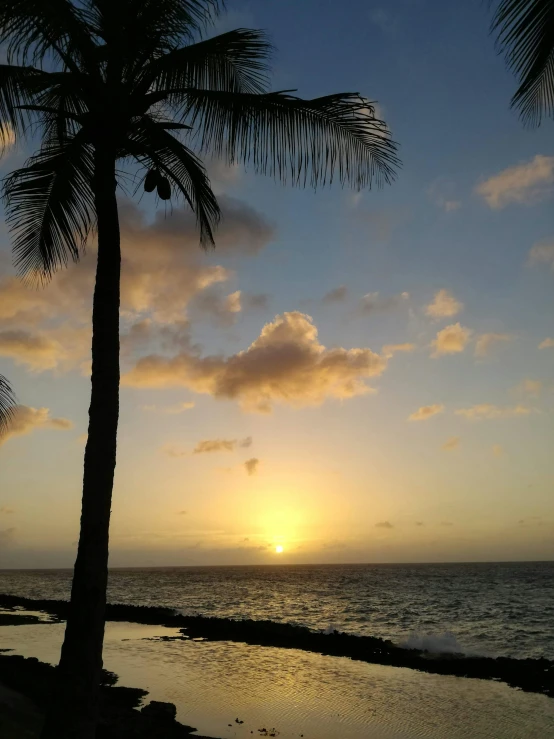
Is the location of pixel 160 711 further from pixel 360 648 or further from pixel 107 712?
pixel 360 648

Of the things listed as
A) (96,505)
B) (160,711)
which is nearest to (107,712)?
(160,711)

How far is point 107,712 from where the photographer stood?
13.4 m

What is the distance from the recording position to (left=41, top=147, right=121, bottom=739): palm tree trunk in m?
5.23

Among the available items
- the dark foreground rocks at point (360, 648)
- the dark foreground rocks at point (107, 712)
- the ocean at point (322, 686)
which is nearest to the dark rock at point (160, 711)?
the dark foreground rocks at point (107, 712)

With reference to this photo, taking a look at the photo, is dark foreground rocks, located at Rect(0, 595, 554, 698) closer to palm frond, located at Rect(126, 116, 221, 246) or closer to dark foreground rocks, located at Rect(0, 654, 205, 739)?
dark foreground rocks, located at Rect(0, 654, 205, 739)

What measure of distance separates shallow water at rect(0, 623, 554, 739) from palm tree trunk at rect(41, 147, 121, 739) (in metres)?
9.04

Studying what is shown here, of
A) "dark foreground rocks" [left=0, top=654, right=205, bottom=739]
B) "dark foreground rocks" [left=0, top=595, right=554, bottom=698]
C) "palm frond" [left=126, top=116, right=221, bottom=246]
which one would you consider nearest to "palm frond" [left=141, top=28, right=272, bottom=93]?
"palm frond" [left=126, top=116, right=221, bottom=246]

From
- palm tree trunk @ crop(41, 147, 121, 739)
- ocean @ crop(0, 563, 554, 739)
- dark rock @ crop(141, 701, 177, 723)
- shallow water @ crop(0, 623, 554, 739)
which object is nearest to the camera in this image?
palm tree trunk @ crop(41, 147, 121, 739)

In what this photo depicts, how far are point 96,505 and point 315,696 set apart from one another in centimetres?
1428

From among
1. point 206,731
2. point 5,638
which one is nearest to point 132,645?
point 5,638

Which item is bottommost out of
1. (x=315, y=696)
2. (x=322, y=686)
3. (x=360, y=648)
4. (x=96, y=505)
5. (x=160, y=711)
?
(x=360, y=648)

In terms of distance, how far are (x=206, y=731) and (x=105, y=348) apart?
10.5 m

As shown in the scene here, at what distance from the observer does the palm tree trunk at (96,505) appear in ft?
17.2

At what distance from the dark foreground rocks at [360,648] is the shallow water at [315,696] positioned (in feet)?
3.77
